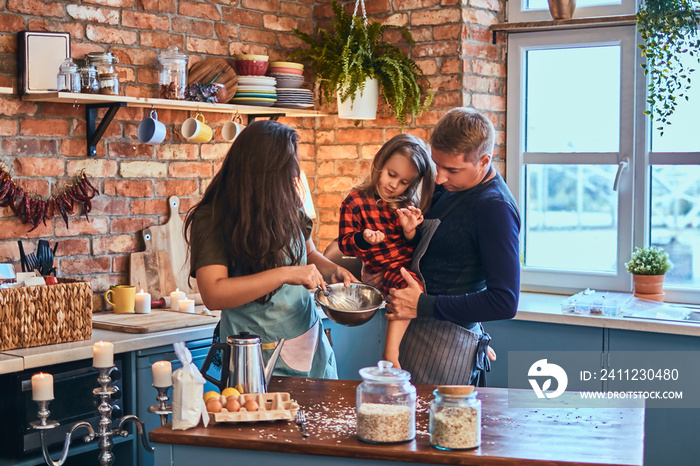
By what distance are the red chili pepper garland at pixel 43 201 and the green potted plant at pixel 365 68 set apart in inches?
48.7

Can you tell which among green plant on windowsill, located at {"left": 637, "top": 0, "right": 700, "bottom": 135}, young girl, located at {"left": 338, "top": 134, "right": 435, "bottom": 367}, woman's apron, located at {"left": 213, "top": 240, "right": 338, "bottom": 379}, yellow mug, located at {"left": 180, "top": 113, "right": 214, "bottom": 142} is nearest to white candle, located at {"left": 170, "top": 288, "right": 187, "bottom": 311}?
yellow mug, located at {"left": 180, "top": 113, "right": 214, "bottom": 142}

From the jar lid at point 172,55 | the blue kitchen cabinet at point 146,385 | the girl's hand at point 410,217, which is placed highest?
the jar lid at point 172,55

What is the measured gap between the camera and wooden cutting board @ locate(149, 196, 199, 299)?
3.46 metres

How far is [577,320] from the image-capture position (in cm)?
322

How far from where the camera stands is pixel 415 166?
2.44 metres

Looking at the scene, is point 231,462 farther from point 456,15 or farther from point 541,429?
point 456,15

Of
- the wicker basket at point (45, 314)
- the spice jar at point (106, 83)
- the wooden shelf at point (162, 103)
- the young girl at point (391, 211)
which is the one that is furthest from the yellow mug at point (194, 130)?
the young girl at point (391, 211)

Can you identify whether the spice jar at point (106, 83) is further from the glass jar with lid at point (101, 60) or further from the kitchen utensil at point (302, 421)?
the kitchen utensil at point (302, 421)

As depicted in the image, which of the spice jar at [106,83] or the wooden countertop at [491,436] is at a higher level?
the spice jar at [106,83]

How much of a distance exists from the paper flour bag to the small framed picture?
1.64 metres

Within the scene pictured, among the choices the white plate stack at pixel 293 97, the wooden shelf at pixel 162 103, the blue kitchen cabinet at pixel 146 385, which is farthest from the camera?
the white plate stack at pixel 293 97

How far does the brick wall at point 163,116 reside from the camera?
9.97 ft

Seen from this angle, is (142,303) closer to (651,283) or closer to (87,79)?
(87,79)

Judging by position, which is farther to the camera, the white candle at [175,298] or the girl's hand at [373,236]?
the white candle at [175,298]
